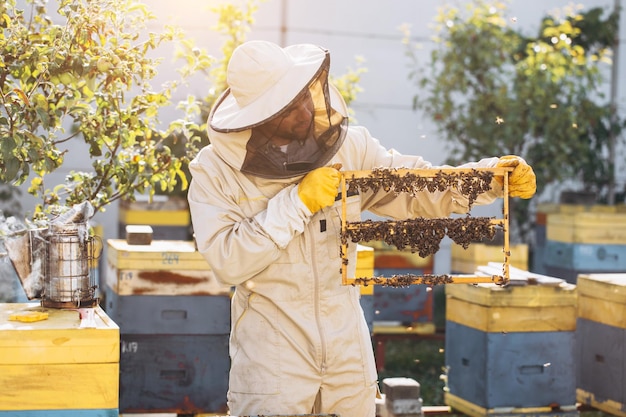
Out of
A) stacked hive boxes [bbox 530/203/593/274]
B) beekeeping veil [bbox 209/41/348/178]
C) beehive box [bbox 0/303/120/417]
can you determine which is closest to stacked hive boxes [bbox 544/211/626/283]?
stacked hive boxes [bbox 530/203/593/274]

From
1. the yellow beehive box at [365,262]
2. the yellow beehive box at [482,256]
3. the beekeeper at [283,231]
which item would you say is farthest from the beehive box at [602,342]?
the beekeeper at [283,231]

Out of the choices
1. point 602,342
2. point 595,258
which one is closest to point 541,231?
point 595,258

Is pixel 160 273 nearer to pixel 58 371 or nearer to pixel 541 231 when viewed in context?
pixel 58 371

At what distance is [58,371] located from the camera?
2.42m

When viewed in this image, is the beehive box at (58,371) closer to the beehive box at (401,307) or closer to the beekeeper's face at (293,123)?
the beekeeper's face at (293,123)

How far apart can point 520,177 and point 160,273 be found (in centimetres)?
198

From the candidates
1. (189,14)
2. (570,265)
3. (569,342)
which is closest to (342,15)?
(189,14)

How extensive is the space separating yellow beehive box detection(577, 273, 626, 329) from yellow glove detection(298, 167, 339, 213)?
96.1 inches

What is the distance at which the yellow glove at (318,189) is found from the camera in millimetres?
2494

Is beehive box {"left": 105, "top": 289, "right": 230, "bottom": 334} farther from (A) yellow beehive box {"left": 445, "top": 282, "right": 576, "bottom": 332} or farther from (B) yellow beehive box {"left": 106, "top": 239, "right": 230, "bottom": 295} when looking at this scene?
(A) yellow beehive box {"left": 445, "top": 282, "right": 576, "bottom": 332}

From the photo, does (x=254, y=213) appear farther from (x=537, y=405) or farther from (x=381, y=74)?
(x=381, y=74)

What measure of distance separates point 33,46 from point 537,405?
290 cm

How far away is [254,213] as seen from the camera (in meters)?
2.65

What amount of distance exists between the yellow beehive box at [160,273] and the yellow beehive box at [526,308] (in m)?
1.28
